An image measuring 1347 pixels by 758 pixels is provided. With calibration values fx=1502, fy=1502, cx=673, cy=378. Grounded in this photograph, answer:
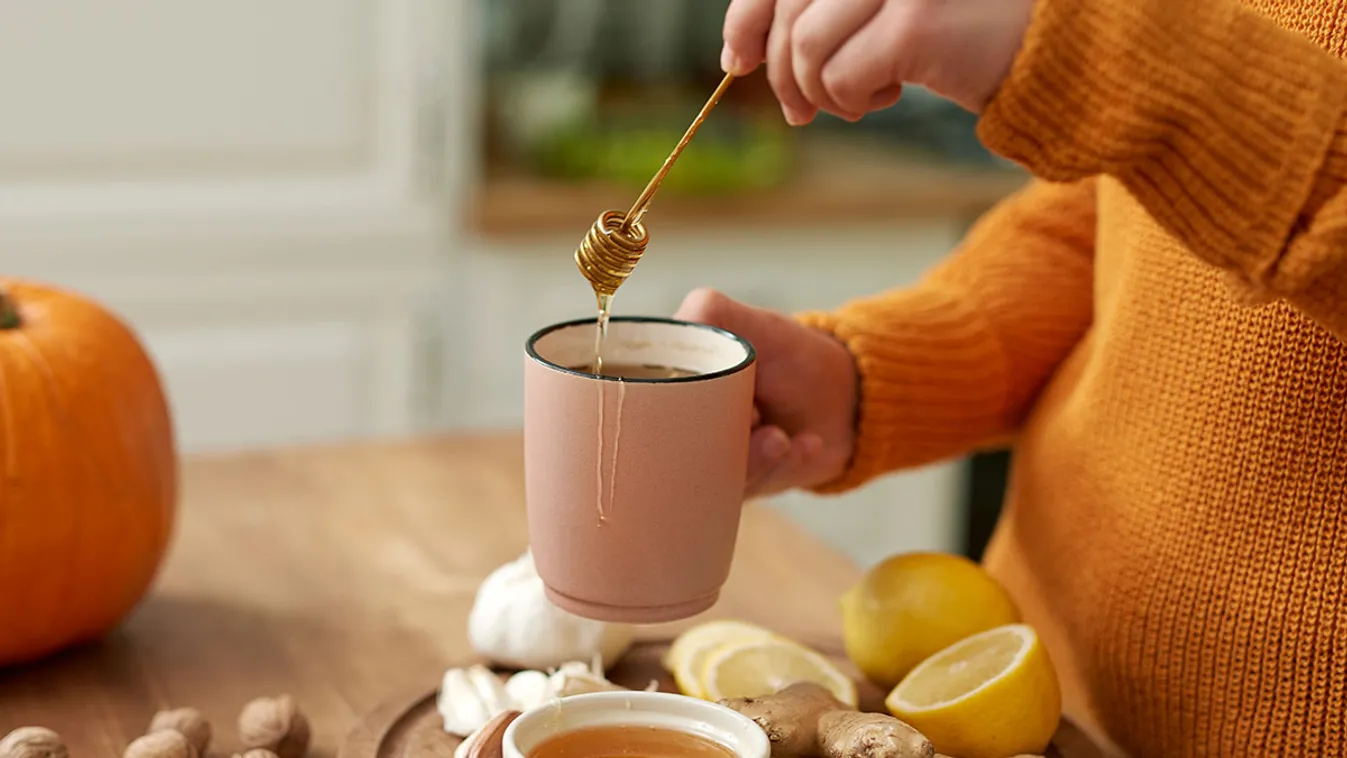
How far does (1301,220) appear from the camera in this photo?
2.00 feet

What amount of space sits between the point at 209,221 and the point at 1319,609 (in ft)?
6.13

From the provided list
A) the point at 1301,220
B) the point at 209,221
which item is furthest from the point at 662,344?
the point at 209,221

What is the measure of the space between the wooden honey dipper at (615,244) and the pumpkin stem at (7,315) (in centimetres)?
47

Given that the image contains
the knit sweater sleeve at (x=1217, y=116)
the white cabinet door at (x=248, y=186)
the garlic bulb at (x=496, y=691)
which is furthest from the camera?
the white cabinet door at (x=248, y=186)

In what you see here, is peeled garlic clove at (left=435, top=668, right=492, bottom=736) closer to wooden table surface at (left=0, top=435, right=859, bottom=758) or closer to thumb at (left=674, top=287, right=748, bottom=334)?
wooden table surface at (left=0, top=435, right=859, bottom=758)

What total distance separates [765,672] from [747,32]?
1.19 feet

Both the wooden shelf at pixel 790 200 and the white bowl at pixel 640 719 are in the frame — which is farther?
the wooden shelf at pixel 790 200

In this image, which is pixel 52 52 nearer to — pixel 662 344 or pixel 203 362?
pixel 203 362

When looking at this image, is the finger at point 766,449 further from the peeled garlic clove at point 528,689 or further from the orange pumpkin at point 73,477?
the orange pumpkin at point 73,477

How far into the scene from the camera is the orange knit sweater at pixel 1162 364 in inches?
23.8

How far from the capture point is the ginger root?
70 centimetres

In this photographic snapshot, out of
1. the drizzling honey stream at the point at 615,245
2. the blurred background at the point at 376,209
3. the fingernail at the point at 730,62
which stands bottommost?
the blurred background at the point at 376,209

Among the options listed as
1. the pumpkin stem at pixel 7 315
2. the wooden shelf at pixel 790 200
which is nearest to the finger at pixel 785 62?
the pumpkin stem at pixel 7 315

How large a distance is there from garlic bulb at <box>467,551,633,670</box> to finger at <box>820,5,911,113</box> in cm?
37
